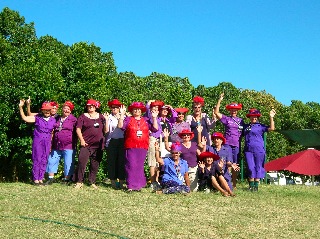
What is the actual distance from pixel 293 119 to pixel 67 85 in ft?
80.3

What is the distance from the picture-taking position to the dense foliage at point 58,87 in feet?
55.5

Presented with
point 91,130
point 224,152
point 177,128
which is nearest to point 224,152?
point 224,152

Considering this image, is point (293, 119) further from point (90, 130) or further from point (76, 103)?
point (90, 130)

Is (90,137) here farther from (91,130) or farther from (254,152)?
(254,152)

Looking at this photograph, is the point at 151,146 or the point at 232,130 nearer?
the point at 151,146

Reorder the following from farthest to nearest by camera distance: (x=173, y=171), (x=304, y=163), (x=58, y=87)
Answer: (x=58, y=87)
(x=304, y=163)
(x=173, y=171)

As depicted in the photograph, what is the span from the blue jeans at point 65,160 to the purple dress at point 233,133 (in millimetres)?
3135

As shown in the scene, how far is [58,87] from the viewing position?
1948cm

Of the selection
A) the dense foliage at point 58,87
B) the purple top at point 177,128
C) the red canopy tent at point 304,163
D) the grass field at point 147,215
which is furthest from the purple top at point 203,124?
the dense foliage at point 58,87

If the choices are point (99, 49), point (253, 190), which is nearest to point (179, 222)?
point (253, 190)

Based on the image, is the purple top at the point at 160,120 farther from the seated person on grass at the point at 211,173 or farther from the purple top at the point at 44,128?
the purple top at the point at 44,128

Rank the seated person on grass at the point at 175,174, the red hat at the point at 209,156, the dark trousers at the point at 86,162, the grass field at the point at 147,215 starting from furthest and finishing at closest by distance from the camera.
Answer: the dark trousers at the point at 86,162 < the red hat at the point at 209,156 < the seated person on grass at the point at 175,174 < the grass field at the point at 147,215

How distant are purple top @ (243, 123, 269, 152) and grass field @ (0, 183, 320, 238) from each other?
65.6 inches

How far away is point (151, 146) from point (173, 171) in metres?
1.06
